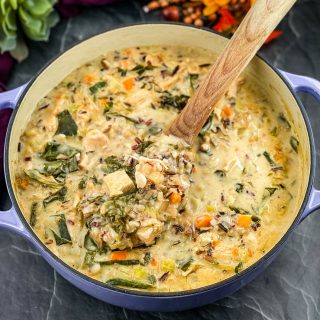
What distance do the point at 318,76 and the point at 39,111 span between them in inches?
58.2

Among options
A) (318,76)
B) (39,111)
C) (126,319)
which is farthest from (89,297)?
(318,76)

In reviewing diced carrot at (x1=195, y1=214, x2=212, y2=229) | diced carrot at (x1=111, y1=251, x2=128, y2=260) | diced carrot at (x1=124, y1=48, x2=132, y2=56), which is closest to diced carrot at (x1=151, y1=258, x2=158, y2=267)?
diced carrot at (x1=111, y1=251, x2=128, y2=260)

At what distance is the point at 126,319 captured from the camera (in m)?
2.87

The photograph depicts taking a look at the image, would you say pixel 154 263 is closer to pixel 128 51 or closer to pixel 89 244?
pixel 89 244

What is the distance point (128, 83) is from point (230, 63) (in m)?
0.55

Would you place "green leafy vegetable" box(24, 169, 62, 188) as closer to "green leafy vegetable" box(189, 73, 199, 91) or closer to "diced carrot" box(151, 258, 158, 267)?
"diced carrot" box(151, 258, 158, 267)

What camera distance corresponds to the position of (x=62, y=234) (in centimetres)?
264

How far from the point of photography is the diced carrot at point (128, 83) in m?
3.03

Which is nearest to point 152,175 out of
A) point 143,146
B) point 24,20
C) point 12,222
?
point 143,146

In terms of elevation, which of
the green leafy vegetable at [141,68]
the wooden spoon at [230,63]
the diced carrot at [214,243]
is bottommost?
the diced carrot at [214,243]

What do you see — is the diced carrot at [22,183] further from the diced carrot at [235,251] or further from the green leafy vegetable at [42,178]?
the diced carrot at [235,251]

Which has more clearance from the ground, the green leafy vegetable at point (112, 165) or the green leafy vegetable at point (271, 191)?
the green leafy vegetable at point (271, 191)

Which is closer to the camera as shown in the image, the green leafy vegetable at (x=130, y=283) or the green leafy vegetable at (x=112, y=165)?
the green leafy vegetable at (x=130, y=283)

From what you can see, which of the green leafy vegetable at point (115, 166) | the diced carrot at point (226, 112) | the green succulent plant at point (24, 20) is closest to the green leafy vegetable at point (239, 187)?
the diced carrot at point (226, 112)
